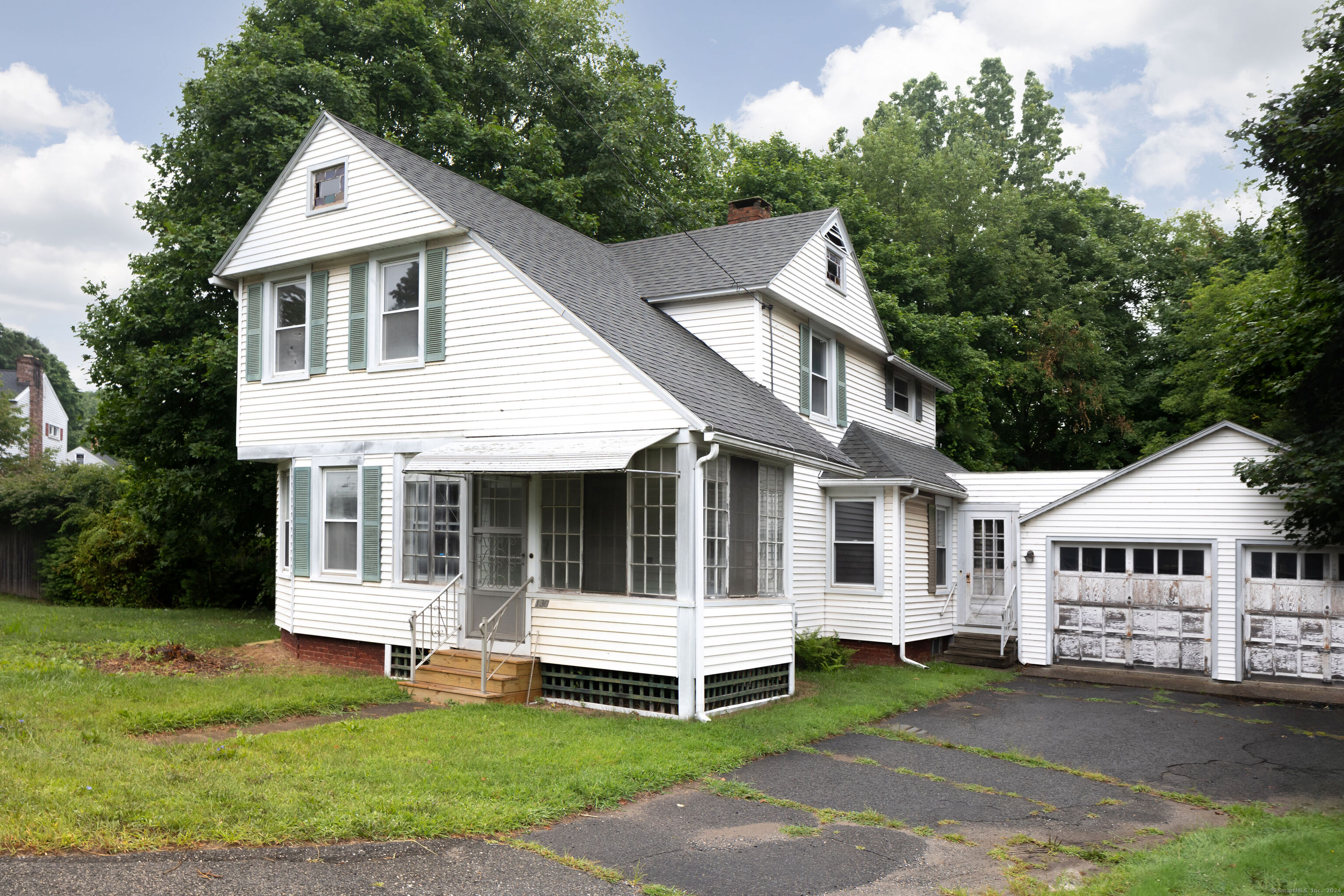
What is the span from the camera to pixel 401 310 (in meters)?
13.4

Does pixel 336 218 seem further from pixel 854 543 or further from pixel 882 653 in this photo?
pixel 882 653

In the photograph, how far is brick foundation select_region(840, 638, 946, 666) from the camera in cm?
1575

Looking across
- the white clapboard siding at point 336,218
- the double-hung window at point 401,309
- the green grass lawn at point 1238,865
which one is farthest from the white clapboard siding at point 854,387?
the green grass lawn at point 1238,865

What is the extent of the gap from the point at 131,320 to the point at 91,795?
16.1 metres

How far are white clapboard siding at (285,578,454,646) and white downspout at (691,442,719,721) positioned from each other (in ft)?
13.3

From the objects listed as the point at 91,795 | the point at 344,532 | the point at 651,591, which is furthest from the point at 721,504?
the point at 91,795

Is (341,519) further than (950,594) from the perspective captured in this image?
No

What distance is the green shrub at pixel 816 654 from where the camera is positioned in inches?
584

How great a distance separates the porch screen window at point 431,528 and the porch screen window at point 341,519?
3.28 ft

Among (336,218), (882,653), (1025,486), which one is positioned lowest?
(882,653)

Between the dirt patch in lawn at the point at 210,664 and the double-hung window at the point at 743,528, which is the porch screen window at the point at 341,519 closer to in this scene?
the dirt patch in lawn at the point at 210,664

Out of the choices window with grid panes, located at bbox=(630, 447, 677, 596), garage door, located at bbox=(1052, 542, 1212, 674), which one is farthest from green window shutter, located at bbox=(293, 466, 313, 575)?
garage door, located at bbox=(1052, 542, 1212, 674)

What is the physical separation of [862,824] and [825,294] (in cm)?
1112

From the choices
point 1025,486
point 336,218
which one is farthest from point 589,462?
point 1025,486
